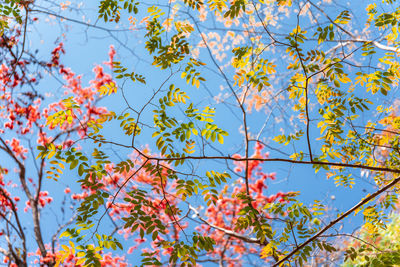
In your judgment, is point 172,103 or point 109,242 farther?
point 172,103

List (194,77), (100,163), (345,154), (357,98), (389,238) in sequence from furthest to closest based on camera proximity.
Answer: (389,238)
(345,154)
(357,98)
(194,77)
(100,163)

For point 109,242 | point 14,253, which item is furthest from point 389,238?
point 14,253

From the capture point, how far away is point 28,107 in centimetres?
775

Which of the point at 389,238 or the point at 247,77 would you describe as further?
the point at 389,238

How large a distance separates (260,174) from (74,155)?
22.9ft

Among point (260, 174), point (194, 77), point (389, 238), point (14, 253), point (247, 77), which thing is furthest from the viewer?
point (260, 174)

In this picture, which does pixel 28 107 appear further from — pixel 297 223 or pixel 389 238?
pixel 389 238

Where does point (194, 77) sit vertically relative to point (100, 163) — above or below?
above

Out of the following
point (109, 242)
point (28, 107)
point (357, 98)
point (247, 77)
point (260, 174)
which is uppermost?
point (28, 107)

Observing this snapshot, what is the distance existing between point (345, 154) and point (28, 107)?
296 inches

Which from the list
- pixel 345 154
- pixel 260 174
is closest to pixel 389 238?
pixel 260 174

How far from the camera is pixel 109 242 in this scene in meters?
2.16

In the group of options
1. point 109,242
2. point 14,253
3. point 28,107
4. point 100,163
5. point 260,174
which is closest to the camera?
point 109,242

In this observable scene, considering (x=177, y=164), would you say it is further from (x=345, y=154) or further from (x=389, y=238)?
(x=389, y=238)
